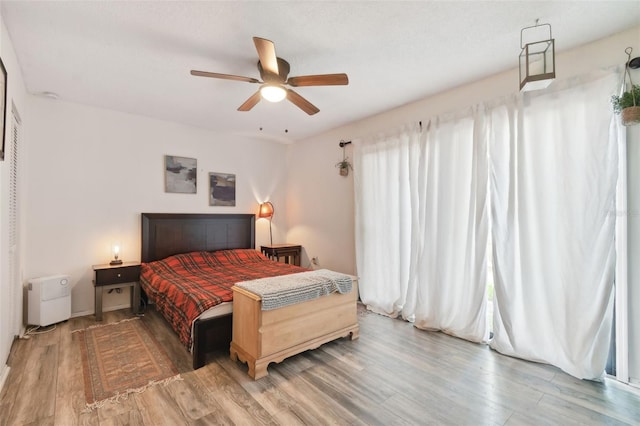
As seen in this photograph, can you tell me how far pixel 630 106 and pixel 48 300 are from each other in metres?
5.39

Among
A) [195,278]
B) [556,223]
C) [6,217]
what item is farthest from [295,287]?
[6,217]

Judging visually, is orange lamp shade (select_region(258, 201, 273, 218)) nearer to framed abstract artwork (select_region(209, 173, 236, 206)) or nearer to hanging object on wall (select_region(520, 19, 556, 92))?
framed abstract artwork (select_region(209, 173, 236, 206))

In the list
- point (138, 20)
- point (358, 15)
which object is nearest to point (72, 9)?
point (138, 20)

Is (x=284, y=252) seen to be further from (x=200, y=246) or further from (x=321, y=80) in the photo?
(x=321, y=80)

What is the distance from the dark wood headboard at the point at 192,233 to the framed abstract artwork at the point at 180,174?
40 cm

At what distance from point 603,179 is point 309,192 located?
365cm

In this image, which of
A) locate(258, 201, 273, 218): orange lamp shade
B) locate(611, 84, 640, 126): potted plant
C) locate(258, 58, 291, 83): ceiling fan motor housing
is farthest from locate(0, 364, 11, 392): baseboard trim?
locate(611, 84, 640, 126): potted plant

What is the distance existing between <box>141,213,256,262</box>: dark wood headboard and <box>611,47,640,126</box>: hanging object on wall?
4.45 meters

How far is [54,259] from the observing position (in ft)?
11.1

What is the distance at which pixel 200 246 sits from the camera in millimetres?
4344

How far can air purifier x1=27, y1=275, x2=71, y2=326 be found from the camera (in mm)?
3018

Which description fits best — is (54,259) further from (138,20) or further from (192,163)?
(138,20)

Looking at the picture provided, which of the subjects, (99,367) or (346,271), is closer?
(99,367)

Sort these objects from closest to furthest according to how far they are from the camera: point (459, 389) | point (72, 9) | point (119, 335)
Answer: point (72, 9), point (459, 389), point (119, 335)
